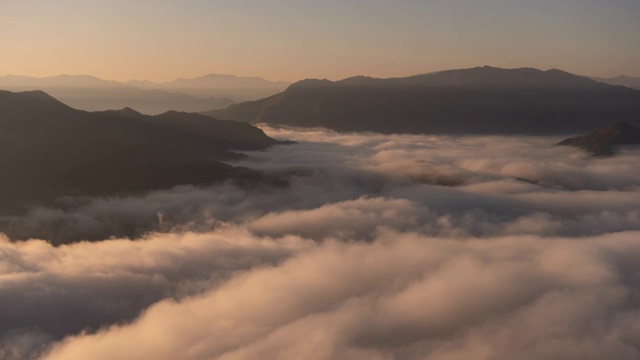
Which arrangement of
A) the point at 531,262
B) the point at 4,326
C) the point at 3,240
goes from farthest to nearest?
the point at 3,240 < the point at 531,262 < the point at 4,326

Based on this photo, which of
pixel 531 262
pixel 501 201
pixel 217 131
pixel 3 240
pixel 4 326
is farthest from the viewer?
pixel 217 131

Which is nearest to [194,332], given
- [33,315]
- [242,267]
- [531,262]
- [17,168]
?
[33,315]

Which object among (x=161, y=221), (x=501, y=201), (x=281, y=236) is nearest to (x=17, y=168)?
(x=161, y=221)

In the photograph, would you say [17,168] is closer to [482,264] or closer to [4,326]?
[4,326]

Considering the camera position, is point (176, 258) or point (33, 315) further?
point (176, 258)

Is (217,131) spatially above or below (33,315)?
above

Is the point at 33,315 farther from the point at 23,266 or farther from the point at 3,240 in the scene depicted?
the point at 3,240
